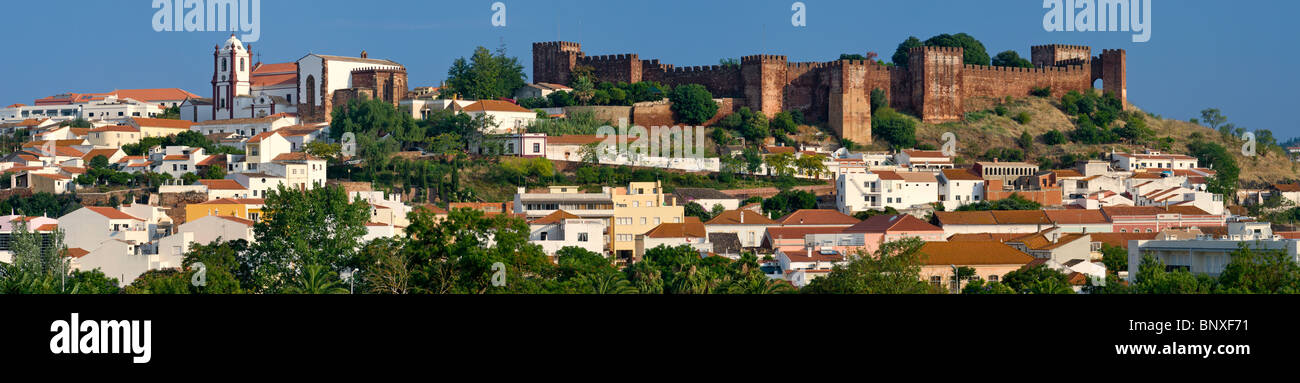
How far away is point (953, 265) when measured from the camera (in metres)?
30.5

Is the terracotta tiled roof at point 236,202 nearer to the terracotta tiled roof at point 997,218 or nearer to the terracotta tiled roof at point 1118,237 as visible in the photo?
the terracotta tiled roof at point 997,218

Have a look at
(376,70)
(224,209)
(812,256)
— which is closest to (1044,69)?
(376,70)

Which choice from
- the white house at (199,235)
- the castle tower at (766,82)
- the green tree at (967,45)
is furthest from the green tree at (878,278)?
the green tree at (967,45)

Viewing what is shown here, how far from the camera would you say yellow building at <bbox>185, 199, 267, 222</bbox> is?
3962 centimetres

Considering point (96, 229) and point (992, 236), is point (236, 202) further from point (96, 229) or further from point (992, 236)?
point (992, 236)

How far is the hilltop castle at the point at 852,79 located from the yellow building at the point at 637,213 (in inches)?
609

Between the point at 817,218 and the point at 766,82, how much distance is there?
16.9m

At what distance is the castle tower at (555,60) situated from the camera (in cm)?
6050

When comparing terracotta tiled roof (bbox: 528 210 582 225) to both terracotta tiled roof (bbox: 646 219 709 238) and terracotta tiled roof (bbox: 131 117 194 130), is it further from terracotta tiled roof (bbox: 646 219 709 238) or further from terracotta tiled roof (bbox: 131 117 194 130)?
terracotta tiled roof (bbox: 131 117 194 130)

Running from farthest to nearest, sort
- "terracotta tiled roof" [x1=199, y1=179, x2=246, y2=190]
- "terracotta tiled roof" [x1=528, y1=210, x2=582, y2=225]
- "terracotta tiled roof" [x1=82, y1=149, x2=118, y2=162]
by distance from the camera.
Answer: "terracotta tiled roof" [x1=82, y1=149, x2=118, y2=162] → "terracotta tiled roof" [x1=199, y1=179, x2=246, y2=190] → "terracotta tiled roof" [x1=528, y1=210, x2=582, y2=225]

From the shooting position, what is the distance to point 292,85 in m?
58.5

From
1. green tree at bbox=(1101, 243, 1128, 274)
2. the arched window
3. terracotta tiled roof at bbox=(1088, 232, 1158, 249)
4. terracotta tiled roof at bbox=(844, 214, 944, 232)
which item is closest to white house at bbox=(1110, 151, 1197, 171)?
terracotta tiled roof at bbox=(1088, 232, 1158, 249)

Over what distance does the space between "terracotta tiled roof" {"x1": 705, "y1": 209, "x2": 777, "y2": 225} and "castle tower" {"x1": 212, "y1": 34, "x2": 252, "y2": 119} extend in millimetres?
24094
